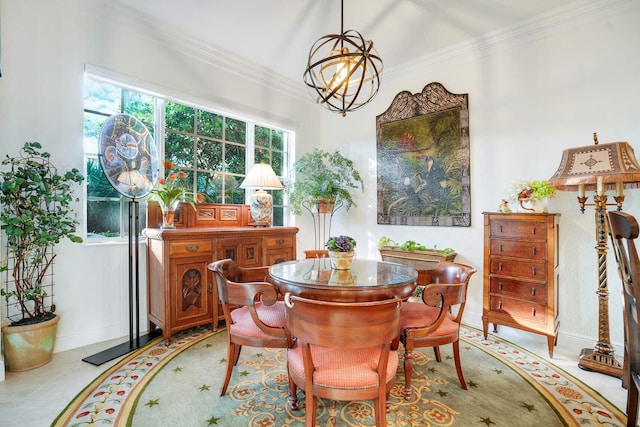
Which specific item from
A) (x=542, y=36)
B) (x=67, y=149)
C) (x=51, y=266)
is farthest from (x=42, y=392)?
(x=542, y=36)

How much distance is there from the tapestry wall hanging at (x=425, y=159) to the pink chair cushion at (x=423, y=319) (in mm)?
1610

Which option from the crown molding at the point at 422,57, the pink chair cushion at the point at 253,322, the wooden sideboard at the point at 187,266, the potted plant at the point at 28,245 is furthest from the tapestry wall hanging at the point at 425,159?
the potted plant at the point at 28,245

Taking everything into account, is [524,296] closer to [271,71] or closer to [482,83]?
[482,83]

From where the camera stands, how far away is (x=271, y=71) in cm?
416

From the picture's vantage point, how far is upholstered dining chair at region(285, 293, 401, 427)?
1221 millimetres

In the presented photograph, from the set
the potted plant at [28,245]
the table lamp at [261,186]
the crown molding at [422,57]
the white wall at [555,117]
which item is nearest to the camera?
the potted plant at [28,245]

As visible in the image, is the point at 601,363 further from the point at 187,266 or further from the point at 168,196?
the point at 168,196

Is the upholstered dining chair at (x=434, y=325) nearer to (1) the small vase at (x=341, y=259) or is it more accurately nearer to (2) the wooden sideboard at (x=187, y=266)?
(1) the small vase at (x=341, y=259)

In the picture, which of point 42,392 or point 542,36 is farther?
point 542,36

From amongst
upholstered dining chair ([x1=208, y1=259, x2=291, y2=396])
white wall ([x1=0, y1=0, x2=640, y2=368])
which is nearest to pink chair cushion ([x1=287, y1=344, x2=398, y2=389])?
upholstered dining chair ([x1=208, y1=259, x2=291, y2=396])

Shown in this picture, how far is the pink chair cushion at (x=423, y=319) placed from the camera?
200cm

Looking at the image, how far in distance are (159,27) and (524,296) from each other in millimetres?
4519

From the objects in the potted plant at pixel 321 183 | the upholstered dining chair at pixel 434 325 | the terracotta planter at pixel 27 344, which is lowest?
the terracotta planter at pixel 27 344

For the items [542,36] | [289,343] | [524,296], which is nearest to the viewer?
[289,343]
